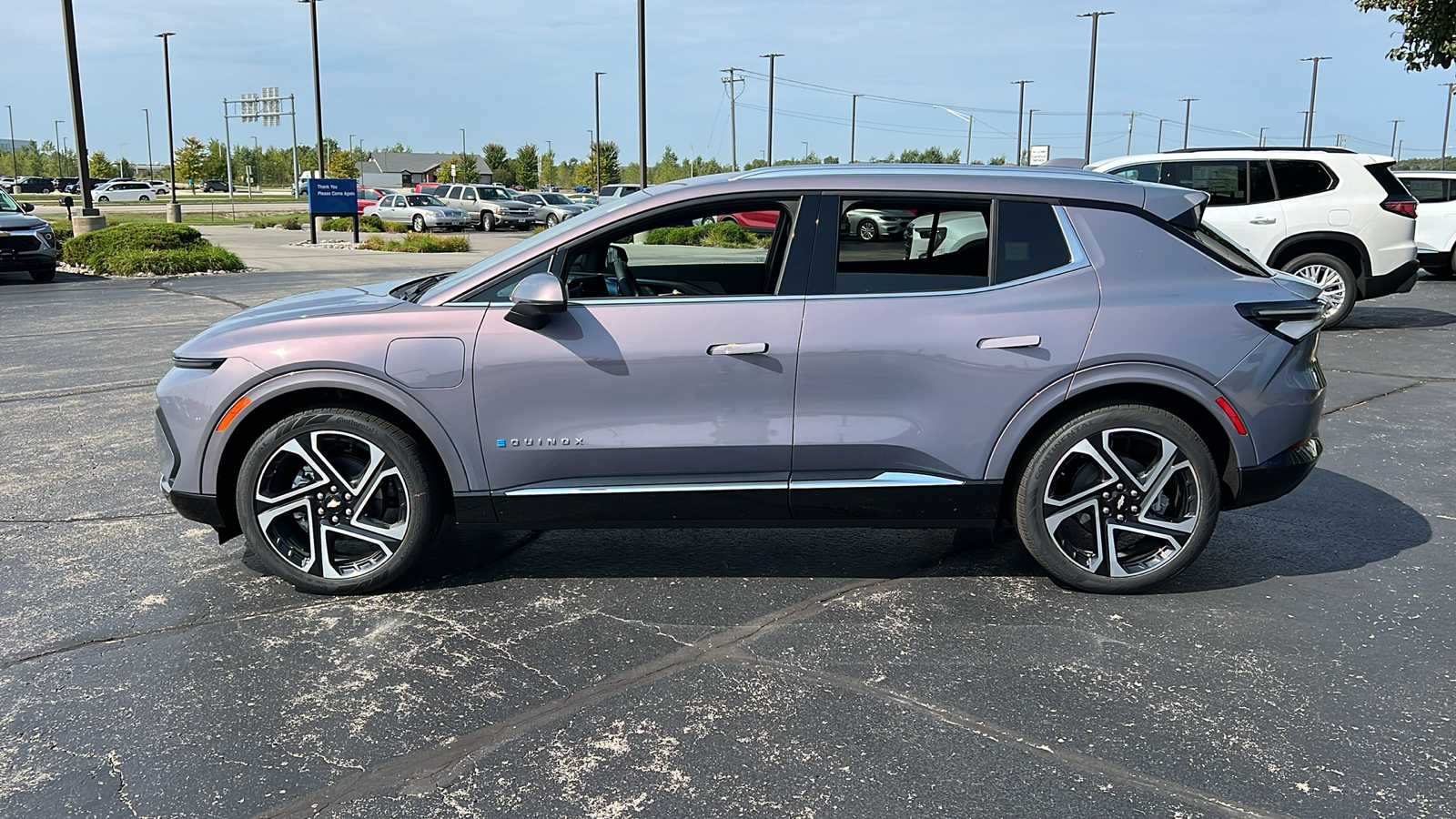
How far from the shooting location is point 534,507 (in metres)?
4.41

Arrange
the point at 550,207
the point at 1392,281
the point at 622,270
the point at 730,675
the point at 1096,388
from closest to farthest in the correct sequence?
1. the point at 730,675
2. the point at 1096,388
3. the point at 622,270
4. the point at 1392,281
5. the point at 550,207

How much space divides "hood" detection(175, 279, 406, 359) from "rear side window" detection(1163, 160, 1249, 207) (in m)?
10.2

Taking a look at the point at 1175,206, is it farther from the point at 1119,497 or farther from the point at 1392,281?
the point at 1392,281

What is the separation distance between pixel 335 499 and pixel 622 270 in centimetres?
148

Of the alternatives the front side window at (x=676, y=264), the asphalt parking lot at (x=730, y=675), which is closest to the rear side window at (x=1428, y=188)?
the asphalt parking lot at (x=730, y=675)

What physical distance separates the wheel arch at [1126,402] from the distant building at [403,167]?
110 metres

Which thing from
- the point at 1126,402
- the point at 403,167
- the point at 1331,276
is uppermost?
the point at 403,167

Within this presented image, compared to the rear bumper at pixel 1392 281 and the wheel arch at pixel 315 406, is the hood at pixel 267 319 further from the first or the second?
the rear bumper at pixel 1392 281

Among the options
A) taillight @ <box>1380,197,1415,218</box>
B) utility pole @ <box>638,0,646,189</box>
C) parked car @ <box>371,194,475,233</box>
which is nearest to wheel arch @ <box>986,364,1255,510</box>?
taillight @ <box>1380,197,1415,218</box>

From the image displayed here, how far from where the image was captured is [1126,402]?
4461 millimetres

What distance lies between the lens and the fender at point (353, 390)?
14.2ft

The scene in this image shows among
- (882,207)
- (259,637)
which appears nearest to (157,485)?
(259,637)

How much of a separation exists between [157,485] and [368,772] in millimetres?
3689

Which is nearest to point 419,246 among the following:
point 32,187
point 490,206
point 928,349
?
point 490,206
